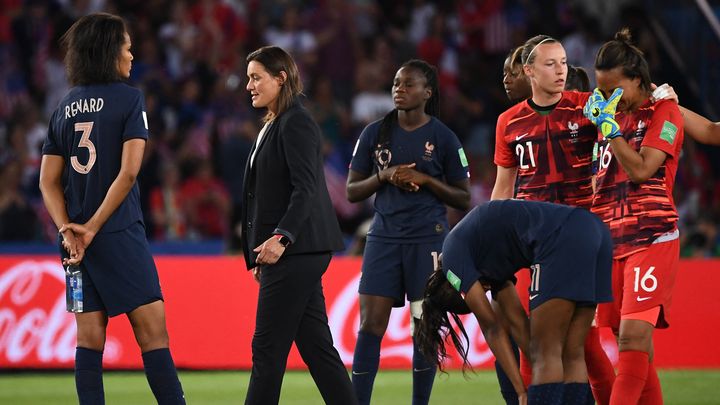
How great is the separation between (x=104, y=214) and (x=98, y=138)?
0.41 meters

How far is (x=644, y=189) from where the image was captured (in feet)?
22.2

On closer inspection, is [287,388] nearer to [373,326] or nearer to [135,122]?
[373,326]

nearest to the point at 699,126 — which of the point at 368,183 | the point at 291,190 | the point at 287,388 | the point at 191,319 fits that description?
the point at 368,183

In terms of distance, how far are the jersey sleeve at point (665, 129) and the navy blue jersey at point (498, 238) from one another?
36.2 inches

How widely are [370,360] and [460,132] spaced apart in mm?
8435

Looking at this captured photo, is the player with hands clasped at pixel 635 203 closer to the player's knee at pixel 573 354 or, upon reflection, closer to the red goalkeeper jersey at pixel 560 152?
the red goalkeeper jersey at pixel 560 152

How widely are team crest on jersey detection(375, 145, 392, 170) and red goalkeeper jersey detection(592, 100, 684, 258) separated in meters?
1.60

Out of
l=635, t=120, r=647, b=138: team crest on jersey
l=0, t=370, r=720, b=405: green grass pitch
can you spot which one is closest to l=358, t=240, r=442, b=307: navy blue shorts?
l=635, t=120, r=647, b=138: team crest on jersey

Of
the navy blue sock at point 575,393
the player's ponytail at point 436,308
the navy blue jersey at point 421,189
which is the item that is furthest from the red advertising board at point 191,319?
the navy blue sock at point 575,393

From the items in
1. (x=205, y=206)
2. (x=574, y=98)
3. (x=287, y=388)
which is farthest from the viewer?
(x=205, y=206)

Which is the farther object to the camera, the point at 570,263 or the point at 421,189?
the point at 421,189

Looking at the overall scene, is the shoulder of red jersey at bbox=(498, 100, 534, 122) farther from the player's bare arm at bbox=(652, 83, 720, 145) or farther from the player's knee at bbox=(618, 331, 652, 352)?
the player's knee at bbox=(618, 331, 652, 352)

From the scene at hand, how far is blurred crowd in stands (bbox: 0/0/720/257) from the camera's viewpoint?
14328 millimetres

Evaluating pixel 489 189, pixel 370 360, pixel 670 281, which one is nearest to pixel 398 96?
pixel 370 360
